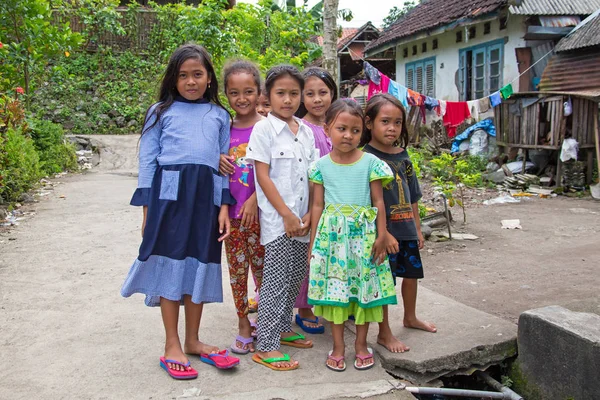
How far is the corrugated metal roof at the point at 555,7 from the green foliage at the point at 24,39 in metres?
8.17

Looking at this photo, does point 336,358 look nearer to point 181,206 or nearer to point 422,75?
point 181,206

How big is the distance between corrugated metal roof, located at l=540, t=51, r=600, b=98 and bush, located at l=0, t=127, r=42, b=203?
28.2ft

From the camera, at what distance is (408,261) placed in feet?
9.47

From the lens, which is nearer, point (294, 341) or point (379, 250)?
point (379, 250)

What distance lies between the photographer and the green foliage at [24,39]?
8.85m

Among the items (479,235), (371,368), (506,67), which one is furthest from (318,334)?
(506,67)

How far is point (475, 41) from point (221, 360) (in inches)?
423

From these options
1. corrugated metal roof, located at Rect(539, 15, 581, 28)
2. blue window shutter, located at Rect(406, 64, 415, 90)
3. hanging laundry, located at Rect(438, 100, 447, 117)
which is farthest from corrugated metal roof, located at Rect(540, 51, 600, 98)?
blue window shutter, located at Rect(406, 64, 415, 90)

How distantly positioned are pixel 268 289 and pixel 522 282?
8.06 feet

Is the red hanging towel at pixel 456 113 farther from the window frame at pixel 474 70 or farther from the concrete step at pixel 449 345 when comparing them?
the concrete step at pixel 449 345

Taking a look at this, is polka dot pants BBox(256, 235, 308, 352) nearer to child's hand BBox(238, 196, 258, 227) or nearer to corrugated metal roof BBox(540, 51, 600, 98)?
child's hand BBox(238, 196, 258, 227)

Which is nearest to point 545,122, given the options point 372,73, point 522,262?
point 372,73

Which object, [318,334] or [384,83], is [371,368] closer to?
[318,334]

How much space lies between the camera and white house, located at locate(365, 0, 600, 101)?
1008cm
